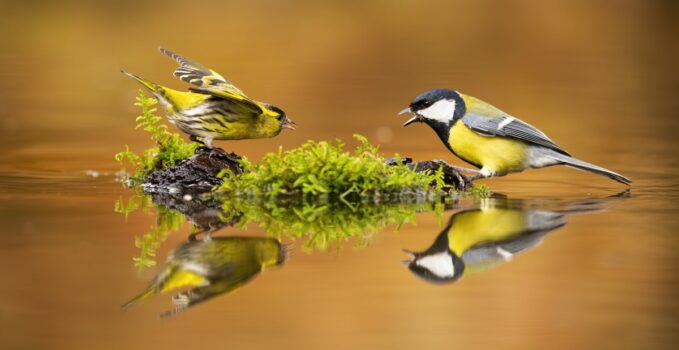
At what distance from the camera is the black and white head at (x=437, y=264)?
15.3 feet

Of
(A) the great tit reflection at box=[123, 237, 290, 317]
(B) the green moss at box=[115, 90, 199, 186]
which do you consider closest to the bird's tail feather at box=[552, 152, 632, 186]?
(B) the green moss at box=[115, 90, 199, 186]

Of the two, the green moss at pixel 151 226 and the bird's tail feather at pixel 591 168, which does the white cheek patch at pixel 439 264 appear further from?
the bird's tail feather at pixel 591 168

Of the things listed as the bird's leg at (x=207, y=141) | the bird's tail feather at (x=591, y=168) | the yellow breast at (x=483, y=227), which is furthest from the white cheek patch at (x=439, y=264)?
the bird's tail feather at (x=591, y=168)

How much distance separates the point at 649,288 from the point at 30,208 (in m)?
3.56

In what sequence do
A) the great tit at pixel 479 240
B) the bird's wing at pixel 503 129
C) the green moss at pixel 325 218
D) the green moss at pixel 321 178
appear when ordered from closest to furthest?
the great tit at pixel 479 240 < the green moss at pixel 325 218 < the green moss at pixel 321 178 < the bird's wing at pixel 503 129

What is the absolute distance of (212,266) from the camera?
471 centimetres

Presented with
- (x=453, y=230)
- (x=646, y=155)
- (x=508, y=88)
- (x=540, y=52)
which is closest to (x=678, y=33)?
(x=540, y=52)

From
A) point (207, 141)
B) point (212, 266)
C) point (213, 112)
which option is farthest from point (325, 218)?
point (207, 141)

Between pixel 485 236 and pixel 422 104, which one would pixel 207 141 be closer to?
pixel 422 104

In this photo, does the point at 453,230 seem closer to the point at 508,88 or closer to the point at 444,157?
the point at 444,157

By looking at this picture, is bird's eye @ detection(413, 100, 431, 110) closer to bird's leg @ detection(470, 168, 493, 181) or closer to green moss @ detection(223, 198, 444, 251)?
bird's leg @ detection(470, 168, 493, 181)

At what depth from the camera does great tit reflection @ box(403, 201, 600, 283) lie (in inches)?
189

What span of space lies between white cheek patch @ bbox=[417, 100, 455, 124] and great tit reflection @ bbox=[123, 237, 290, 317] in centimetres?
252

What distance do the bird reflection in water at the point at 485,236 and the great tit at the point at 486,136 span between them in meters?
0.78
